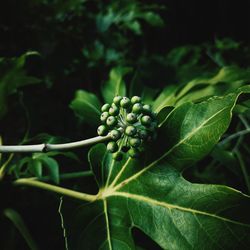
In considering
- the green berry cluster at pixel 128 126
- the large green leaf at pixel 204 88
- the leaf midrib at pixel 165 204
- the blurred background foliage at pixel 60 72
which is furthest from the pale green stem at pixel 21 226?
the large green leaf at pixel 204 88

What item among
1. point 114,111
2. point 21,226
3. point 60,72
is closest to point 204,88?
point 114,111

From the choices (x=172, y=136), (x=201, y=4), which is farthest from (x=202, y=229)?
(x=201, y=4)

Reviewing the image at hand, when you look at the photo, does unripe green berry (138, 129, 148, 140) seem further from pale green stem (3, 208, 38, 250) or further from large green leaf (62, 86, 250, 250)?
pale green stem (3, 208, 38, 250)

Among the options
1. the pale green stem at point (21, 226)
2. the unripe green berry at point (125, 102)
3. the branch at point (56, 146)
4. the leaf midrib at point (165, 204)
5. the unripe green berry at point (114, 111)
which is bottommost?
the pale green stem at point (21, 226)

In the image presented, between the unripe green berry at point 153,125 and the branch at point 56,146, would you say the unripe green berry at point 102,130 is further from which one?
the unripe green berry at point 153,125

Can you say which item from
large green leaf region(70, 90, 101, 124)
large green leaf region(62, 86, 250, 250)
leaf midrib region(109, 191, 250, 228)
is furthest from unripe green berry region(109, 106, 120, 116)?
large green leaf region(70, 90, 101, 124)
